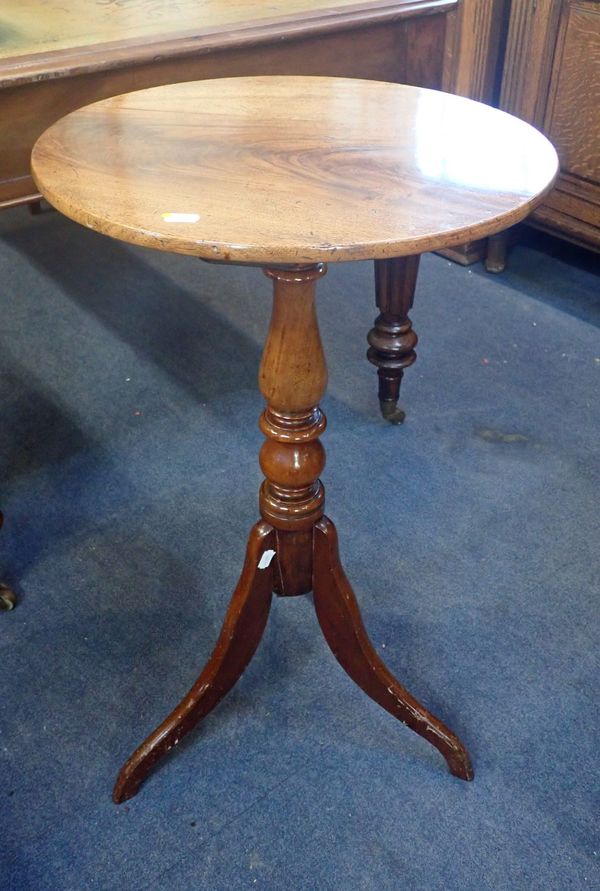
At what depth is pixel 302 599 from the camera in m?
1.33

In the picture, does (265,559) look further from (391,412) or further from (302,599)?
(391,412)

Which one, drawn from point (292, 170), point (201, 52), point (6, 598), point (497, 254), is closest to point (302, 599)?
point (6, 598)

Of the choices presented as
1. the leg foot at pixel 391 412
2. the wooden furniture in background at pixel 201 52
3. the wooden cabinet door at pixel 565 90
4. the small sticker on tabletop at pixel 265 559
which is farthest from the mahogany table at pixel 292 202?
the wooden cabinet door at pixel 565 90

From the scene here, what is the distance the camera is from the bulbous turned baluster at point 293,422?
889 mm

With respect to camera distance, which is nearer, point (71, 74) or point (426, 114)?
point (426, 114)

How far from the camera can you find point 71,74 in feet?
3.72

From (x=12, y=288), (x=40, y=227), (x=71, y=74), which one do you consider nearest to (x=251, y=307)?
(x=12, y=288)

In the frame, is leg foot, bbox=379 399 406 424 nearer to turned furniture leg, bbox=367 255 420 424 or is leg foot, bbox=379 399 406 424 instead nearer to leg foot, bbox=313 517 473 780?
turned furniture leg, bbox=367 255 420 424

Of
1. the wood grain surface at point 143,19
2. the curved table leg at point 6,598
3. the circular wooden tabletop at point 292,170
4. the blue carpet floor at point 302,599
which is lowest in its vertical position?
the blue carpet floor at point 302,599

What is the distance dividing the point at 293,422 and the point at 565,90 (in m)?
1.39

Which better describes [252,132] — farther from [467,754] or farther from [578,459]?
[578,459]

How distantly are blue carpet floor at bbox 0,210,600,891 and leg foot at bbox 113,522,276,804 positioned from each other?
1.7 inches

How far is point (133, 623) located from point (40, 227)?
162 centimetres

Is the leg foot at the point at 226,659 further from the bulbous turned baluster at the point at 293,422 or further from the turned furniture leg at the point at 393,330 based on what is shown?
the turned furniture leg at the point at 393,330
